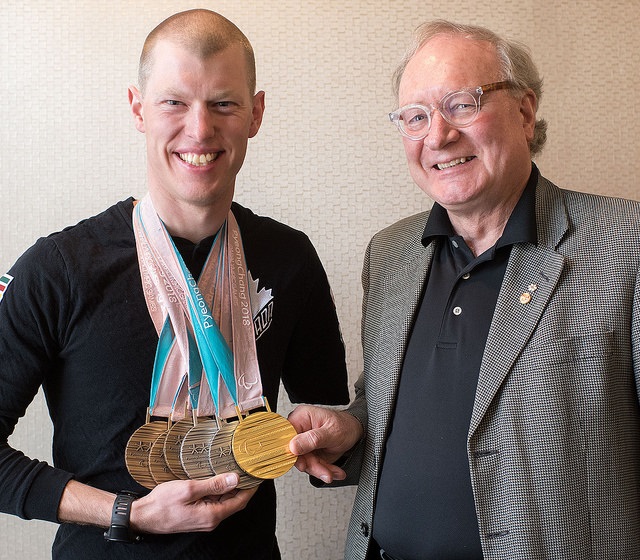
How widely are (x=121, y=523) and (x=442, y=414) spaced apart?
71cm

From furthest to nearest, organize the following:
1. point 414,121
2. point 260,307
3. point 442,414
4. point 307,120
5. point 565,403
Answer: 1. point 307,120
2. point 260,307
3. point 414,121
4. point 442,414
5. point 565,403

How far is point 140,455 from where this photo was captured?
1562 mm

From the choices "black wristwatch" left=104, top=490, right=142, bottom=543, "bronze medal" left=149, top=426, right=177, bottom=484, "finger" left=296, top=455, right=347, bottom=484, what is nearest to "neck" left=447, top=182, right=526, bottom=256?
"finger" left=296, top=455, right=347, bottom=484

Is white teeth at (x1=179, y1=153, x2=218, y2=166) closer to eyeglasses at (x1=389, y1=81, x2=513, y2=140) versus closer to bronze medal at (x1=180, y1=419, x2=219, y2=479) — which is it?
eyeglasses at (x1=389, y1=81, x2=513, y2=140)

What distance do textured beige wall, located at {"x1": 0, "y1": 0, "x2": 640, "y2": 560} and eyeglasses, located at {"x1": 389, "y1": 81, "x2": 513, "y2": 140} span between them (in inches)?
27.9

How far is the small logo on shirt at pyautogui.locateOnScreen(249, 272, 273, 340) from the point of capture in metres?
1.81

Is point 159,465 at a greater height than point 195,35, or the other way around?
point 195,35

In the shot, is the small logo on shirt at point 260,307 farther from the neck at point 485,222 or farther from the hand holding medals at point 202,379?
the neck at point 485,222

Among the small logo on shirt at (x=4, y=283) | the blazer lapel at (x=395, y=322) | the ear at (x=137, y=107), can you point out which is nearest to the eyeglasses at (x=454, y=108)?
the blazer lapel at (x=395, y=322)

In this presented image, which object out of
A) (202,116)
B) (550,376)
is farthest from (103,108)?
(550,376)

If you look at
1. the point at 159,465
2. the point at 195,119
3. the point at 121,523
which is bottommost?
the point at 121,523

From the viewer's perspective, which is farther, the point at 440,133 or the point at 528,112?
the point at 528,112

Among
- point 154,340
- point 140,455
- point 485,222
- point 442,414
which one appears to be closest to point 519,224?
point 485,222

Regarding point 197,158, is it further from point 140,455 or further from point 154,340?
point 140,455
